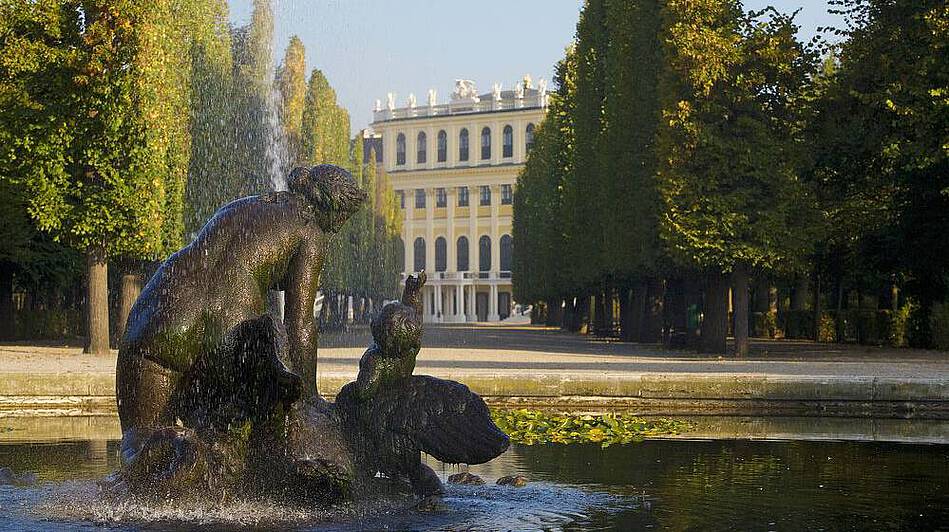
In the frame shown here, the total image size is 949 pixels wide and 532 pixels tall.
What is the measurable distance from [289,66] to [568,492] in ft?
129

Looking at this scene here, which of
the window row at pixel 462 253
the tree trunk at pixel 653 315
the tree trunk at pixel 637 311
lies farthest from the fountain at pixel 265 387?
the window row at pixel 462 253

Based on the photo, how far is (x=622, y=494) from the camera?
7.44 m

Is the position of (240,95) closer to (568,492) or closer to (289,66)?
(289,66)

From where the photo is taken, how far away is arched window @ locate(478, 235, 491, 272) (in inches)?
4321

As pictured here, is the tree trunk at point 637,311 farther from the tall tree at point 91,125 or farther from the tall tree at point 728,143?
the tall tree at point 91,125

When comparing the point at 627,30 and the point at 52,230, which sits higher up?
the point at 627,30

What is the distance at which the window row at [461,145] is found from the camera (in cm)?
11188

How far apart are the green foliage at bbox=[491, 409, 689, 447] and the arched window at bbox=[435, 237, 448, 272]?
9886 cm

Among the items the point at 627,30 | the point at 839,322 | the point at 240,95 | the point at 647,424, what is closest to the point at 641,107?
the point at 627,30

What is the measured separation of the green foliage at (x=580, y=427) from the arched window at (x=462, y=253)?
323 ft

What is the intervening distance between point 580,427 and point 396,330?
4.68 meters

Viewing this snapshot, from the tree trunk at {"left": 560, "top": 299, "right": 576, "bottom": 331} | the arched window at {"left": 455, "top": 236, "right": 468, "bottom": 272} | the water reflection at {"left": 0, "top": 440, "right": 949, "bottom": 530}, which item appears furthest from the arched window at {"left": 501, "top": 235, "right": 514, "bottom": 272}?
the water reflection at {"left": 0, "top": 440, "right": 949, "bottom": 530}

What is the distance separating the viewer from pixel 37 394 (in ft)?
43.4

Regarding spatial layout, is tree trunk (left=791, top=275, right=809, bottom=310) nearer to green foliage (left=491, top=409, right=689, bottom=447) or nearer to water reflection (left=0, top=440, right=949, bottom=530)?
green foliage (left=491, top=409, right=689, bottom=447)
